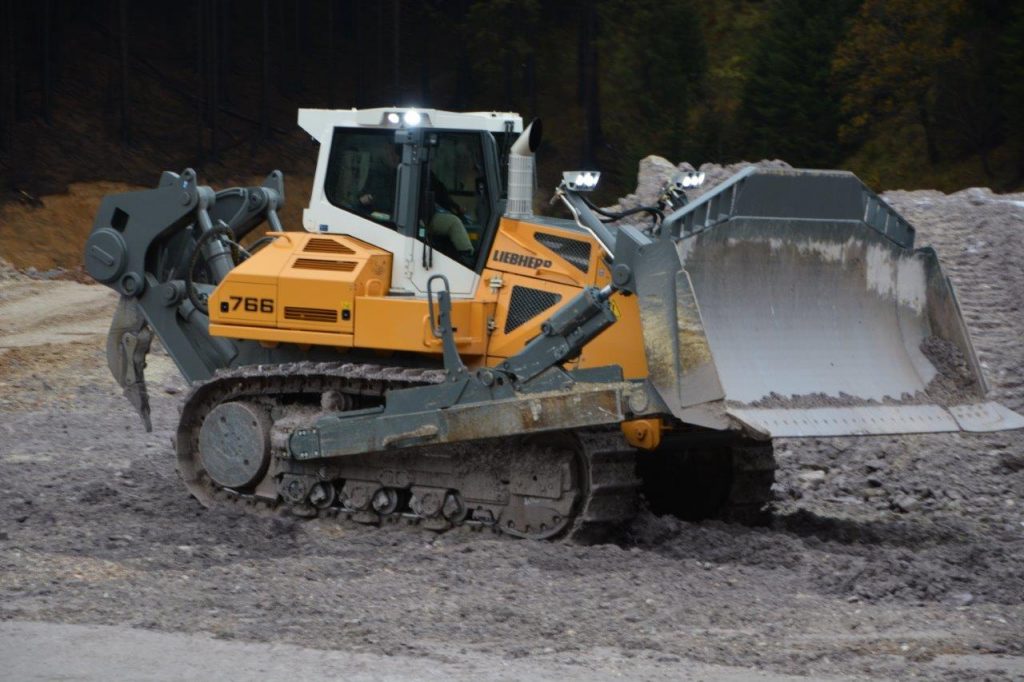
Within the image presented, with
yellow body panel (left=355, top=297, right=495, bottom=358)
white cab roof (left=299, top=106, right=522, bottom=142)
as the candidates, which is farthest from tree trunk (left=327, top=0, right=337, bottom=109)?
yellow body panel (left=355, top=297, right=495, bottom=358)

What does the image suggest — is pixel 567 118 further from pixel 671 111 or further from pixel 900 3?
pixel 900 3

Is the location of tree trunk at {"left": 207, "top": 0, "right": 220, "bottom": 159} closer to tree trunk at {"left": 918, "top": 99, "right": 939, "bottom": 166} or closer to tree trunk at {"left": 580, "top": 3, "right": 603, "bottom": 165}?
tree trunk at {"left": 580, "top": 3, "right": 603, "bottom": 165}

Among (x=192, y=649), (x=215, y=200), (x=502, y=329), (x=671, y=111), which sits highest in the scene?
(x=671, y=111)

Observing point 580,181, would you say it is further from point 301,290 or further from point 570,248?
point 301,290

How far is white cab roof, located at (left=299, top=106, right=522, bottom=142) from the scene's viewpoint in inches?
371

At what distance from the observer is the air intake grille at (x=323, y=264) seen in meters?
9.45

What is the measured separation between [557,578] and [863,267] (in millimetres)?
2657

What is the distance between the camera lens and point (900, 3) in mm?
32500

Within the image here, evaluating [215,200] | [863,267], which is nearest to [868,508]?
[863,267]

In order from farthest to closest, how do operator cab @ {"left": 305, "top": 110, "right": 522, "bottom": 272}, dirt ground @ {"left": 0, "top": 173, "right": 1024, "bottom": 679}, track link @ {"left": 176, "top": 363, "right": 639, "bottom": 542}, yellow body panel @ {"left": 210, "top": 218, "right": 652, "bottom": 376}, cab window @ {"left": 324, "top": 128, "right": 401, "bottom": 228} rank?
cab window @ {"left": 324, "top": 128, "right": 401, "bottom": 228} → operator cab @ {"left": 305, "top": 110, "right": 522, "bottom": 272} → yellow body panel @ {"left": 210, "top": 218, "right": 652, "bottom": 376} → track link @ {"left": 176, "top": 363, "right": 639, "bottom": 542} → dirt ground @ {"left": 0, "top": 173, "right": 1024, "bottom": 679}

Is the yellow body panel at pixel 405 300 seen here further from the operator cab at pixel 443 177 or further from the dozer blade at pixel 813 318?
the dozer blade at pixel 813 318

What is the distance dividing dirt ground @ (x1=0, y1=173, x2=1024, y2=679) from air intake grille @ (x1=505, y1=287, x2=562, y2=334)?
1332mm

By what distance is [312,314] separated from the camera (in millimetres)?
9547

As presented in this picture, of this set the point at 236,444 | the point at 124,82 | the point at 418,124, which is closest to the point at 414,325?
the point at 418,124
